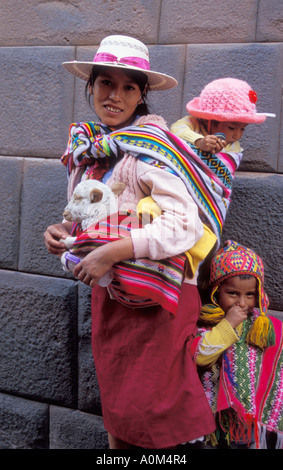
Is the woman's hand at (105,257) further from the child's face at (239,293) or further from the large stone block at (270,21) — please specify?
the large stone block at (270,21)

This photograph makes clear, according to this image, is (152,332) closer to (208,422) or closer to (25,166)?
(208,422)

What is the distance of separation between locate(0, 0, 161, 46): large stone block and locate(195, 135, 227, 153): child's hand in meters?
0.93

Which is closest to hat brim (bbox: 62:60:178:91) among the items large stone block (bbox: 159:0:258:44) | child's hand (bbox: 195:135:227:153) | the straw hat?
the straw hat

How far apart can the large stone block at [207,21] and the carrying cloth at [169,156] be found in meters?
0.74

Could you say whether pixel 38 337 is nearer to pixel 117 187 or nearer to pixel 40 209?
pixel 40 209

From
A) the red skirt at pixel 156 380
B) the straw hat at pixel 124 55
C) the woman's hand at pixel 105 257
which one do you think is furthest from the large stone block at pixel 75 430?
the straw hat at pixel 124 55

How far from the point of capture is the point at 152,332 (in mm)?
2023

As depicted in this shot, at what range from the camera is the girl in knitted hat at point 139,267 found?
1.85 metres

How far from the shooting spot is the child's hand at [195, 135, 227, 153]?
2.09 meters

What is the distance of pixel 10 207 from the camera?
3.13m

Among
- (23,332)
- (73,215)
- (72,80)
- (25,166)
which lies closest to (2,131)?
(25,166)

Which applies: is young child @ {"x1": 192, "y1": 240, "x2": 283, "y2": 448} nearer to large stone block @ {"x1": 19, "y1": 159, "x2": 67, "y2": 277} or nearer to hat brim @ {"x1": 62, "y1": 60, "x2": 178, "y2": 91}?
hat brim @ {"x1": 62, "y1": 60, "x2": 178, "y2": 91}

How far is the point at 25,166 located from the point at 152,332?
1.47 metres

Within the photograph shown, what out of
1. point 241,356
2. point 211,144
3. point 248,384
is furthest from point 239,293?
point 211,144
